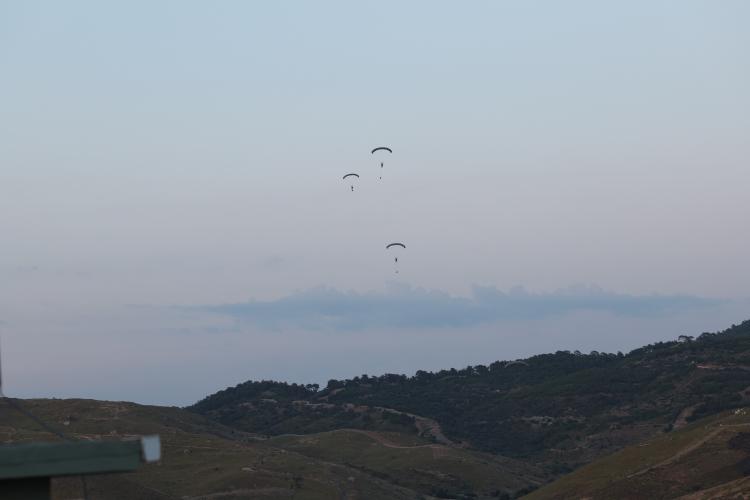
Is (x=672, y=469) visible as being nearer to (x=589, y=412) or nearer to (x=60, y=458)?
(x=60, y=458)

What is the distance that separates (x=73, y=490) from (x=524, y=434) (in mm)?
98671

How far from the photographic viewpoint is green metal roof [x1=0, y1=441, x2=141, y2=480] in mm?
10227

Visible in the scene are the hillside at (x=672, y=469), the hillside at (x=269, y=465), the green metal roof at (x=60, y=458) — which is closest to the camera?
the green metal roof at (x=60, y=458)

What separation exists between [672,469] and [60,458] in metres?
79.5

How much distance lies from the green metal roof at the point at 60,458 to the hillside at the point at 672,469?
65570mm

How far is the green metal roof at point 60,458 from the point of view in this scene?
10.2m

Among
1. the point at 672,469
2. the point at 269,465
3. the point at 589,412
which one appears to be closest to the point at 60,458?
the point at 672,469

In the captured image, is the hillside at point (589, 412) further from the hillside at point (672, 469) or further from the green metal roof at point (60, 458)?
the green metal roof at point (60, 458)

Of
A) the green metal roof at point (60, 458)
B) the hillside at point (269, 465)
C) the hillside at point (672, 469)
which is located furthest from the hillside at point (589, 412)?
the green metal roof at point (60, 458)

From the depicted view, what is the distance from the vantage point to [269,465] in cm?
10988

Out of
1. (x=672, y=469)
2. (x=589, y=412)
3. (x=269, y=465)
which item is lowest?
Result: (x=672, y=469)

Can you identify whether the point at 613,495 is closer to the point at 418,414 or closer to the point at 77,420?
the point at 77,420

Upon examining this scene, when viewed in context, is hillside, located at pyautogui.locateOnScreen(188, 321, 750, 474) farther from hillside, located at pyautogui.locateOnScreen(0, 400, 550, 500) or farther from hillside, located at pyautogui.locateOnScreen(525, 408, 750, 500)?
hillside, located at pyautogui.locateOnScreen(525, 408, 750, 500)

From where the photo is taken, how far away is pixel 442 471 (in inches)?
4946
